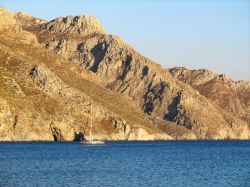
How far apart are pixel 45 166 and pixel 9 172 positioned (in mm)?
15296

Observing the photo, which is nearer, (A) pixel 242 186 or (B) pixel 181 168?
(A) pixel 242 186

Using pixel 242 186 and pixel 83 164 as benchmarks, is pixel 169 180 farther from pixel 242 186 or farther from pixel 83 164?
pixel 83 164

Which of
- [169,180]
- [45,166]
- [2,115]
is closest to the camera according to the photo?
[169,180]

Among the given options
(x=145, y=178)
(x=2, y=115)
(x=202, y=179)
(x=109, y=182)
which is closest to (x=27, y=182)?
(x=109, y=182)

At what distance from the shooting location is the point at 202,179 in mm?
90250

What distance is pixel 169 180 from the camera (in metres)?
88.6

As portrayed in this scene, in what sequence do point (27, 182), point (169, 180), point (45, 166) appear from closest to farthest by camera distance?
point (27, 182)
point (169, 180)
point (45, 166)

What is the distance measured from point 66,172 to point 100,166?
47.7 feet

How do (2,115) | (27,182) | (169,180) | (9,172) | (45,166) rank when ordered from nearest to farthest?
(27,182) < (169,180) < (9,172) < (45,166) < (2,115)

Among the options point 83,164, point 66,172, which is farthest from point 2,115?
point 66,172

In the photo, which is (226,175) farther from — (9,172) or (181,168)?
(9,172)

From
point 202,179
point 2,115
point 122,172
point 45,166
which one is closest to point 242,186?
point 202,179

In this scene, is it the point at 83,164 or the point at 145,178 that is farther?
the point at 83,164

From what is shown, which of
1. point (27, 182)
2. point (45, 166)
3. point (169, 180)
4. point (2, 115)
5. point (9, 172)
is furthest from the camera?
point (2, 115)
